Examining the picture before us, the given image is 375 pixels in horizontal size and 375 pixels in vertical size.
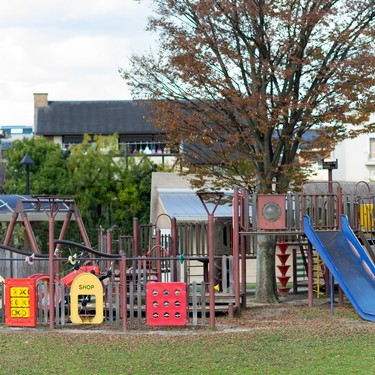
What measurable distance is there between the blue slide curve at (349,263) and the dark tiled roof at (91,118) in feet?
140

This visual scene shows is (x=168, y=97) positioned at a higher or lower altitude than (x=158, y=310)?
higher

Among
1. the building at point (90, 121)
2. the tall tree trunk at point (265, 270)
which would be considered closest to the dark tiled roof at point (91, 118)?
the building at point (90, 121)

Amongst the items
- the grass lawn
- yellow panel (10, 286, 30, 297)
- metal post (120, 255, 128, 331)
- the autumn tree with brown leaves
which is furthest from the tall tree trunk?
yellow panel (10, 286, 30, 297)

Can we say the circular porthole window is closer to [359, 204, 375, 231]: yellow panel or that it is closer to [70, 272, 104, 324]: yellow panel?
[359, 204, 375, 231]: yellow panel

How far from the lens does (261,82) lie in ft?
75.5

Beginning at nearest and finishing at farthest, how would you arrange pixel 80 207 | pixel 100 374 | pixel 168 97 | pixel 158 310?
pixel 100 374 → pixel 158 310 → pixel 168 97 → pixel 80 207

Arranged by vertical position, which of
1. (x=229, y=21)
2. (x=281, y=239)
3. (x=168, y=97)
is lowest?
(x=281, y=239)

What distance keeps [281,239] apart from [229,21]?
664cm

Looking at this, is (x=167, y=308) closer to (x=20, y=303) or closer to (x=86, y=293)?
(x=86, y=293)

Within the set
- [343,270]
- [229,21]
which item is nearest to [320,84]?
[229,21]

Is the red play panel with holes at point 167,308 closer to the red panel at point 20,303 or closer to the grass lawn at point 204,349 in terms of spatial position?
the grass lawn at point 204,349

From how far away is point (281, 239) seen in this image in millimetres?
26219

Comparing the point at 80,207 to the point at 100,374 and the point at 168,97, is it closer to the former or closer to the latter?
the point at 168,97

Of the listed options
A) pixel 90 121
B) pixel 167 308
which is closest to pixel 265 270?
pixel 167 308
